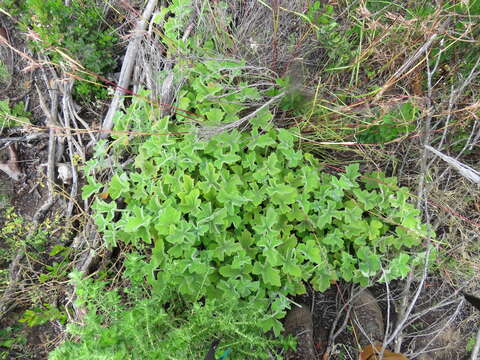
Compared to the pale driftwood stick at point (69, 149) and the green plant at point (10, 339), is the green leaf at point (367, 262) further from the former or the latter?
the green plant at point (10, 339)

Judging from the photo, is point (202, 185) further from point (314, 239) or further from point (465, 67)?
point (465, 67)

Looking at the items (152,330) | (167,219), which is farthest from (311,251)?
(152,330)

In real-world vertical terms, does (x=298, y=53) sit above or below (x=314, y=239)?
above

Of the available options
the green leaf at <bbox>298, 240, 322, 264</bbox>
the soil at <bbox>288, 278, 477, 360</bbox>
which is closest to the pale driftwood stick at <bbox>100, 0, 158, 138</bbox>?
the green leaf at <bbox>298, 240, 322, 264</bbox>

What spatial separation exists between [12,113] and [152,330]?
6.86 ft

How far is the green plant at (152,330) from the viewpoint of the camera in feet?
4.65

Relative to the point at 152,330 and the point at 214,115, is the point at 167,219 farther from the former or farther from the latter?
the point at 214,115

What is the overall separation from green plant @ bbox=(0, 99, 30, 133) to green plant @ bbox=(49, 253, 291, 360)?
63.0 inches

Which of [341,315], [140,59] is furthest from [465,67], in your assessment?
[140,59]

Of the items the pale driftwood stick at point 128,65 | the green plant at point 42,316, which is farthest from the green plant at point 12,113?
the green plant at point 42,316

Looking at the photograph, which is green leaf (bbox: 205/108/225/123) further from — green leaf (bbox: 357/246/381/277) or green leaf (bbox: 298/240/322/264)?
green leaf (bbox: 357/246/381/277)

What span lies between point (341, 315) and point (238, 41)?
6.56 feet

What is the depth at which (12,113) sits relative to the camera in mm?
2607

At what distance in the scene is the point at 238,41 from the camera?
2.30 m
